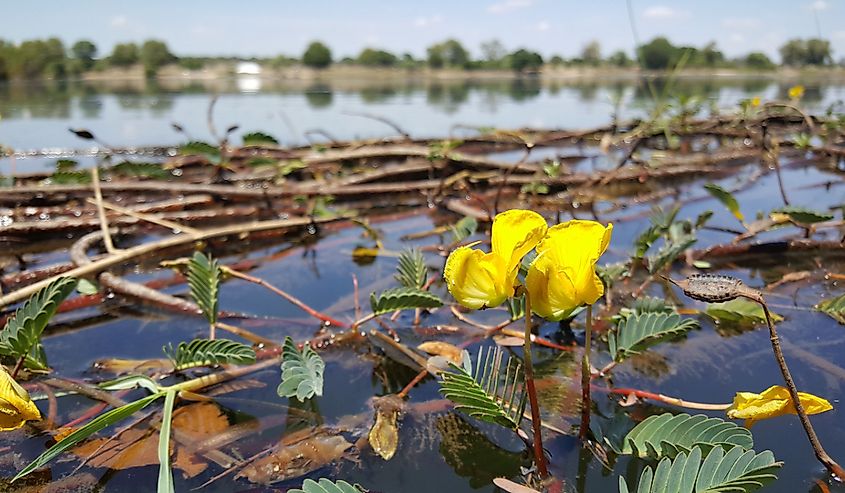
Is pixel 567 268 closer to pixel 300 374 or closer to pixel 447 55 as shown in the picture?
pixel 300 374

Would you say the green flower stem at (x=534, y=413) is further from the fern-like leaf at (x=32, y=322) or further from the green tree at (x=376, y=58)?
the green tree at (x=376, y=58)

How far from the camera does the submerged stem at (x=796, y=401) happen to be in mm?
508

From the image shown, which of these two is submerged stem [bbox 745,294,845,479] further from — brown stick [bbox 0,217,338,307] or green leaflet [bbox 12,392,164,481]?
brown stick [bbox 0,217,338,307]

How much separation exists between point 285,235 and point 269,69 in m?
42.4

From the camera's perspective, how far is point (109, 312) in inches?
45.9

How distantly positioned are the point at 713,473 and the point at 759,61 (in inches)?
1368

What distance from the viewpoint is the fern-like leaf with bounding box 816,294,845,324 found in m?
0.92

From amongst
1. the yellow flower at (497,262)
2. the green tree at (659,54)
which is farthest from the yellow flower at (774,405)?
the green tree at (659,54)

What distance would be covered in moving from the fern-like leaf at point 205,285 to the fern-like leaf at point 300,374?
0.23 meters

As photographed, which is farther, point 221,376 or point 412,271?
point 412,271

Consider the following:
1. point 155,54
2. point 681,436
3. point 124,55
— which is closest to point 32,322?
point 681,436

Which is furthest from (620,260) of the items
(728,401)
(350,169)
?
(350,169)

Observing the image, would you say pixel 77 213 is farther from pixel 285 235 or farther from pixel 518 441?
pixel 518 441

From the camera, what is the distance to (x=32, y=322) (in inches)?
28.7
